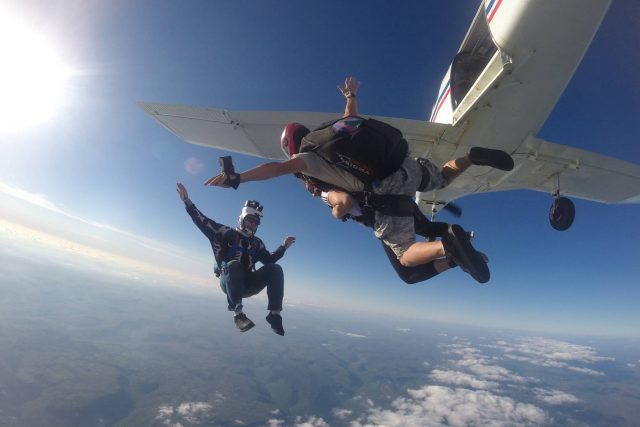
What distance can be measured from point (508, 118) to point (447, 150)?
3.24 feet

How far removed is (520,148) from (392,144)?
3957mm

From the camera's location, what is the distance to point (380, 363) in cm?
14525

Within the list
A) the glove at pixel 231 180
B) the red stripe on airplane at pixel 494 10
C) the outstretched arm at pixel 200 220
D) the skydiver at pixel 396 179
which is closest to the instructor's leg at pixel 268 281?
the outstretched arm at pixel 200 220

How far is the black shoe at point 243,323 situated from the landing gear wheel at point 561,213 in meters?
4.97

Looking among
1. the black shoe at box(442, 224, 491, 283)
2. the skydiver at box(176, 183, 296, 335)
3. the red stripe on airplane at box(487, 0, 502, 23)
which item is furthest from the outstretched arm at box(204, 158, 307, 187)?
the red stripe on airplane at box(487, 0, 502, 23)

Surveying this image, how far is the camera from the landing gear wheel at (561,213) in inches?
180

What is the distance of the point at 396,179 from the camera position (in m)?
2.47

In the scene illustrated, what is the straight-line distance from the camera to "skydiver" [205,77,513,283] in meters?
1.94

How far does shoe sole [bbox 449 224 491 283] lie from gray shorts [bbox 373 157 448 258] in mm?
598

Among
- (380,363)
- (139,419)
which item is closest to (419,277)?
(139,419)

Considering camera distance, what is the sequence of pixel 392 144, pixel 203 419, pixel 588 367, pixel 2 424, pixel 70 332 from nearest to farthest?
1. pixel 392 144
2. pixel 2 424
3. pixel 203 419
4. pixel 70 332
5. pixel 588 367

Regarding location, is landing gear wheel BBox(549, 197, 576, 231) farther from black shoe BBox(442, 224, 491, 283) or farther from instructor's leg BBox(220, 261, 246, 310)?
instructor's leg BBox(220, 261, 246, 310)

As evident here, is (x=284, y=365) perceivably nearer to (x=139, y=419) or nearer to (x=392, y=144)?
(x=139, y=419)

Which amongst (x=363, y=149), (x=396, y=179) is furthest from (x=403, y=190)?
(x=363, y=149)
